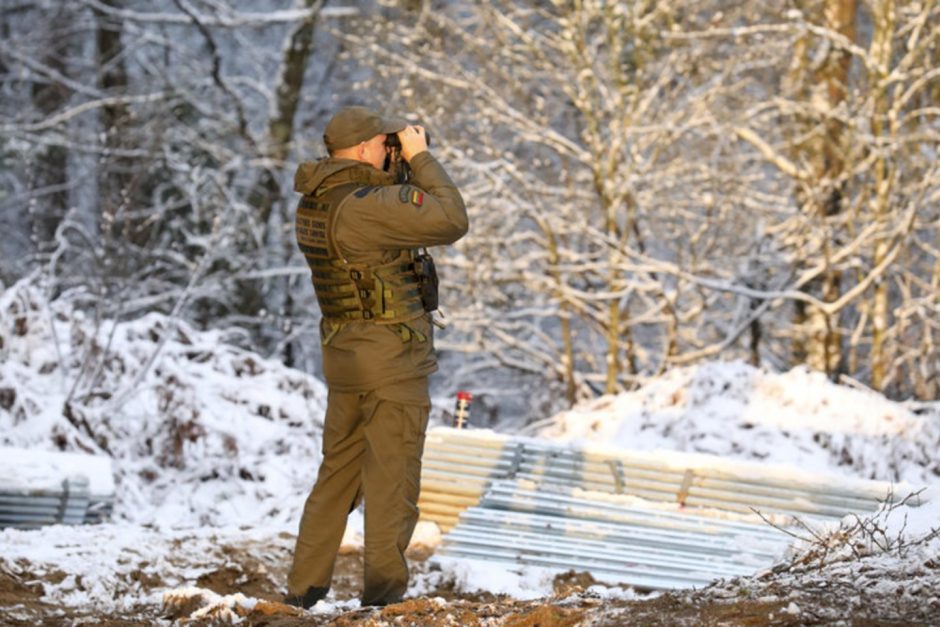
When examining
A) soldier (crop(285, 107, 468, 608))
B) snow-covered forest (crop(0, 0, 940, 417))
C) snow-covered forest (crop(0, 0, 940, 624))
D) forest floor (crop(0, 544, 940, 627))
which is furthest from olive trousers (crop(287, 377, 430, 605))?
snow-covered forest (crop(0, 0, 940, 417))

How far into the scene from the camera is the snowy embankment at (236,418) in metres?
9.44

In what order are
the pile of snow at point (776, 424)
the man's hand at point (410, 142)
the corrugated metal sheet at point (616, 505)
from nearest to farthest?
1. the man's hand at point (410, 142)
2. the corrugated metal sheet at point (616, 505)
3. the pile of snow at point (776, 424)

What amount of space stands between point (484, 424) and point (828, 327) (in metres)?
6.98

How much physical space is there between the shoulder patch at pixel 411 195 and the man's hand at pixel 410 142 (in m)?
0.28

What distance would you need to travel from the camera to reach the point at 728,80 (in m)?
15.8

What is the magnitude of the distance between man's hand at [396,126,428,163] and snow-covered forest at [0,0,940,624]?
11.5ft

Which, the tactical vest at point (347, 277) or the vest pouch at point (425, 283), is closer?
the tactical vest at point (347, 277)

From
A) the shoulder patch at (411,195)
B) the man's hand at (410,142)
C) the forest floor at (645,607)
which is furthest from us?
the man's hand at (410,142)

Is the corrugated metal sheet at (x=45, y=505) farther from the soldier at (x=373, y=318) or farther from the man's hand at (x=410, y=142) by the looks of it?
the man's hand at (x=410, y=142)

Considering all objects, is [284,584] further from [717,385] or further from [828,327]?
[828,327]

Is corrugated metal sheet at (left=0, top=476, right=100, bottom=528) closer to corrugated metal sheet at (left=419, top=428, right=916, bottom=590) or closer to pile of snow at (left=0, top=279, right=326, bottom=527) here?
pile of snow at (left=0, top=279, right=326, bottom=527)

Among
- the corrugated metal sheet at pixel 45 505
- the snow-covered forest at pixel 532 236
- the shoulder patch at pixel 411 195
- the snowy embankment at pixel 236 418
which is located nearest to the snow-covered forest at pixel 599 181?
the snow-covered forest at pixel 532 236

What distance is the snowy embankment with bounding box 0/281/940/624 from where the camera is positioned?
944 centimetres

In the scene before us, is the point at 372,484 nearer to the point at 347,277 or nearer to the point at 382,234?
the point at 347,277
